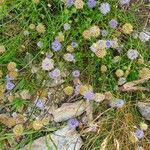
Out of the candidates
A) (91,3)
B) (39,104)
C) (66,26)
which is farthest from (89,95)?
(91,3)

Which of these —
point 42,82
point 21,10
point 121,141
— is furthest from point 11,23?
point 121,141

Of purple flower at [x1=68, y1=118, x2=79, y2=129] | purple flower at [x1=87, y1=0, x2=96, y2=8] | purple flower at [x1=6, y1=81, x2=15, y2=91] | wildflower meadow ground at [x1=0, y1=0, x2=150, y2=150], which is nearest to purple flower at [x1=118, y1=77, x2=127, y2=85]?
wildflower meadow ground at [x1=0, y1=0, x2=150, y2=150]

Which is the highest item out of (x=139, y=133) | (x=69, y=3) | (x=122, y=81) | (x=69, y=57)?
(x=69, y=3)

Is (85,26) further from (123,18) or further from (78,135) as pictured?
(78,135)

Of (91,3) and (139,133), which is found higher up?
(91,3)

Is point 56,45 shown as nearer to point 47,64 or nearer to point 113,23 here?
point 47,64

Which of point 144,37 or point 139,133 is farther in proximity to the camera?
point 144,37

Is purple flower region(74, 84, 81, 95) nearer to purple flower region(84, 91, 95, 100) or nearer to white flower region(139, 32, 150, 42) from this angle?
purple flower region(84, 91, 95, 100)

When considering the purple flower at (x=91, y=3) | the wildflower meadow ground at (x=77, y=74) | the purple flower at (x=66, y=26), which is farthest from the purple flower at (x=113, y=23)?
the purple flower at (x=66, y=26)

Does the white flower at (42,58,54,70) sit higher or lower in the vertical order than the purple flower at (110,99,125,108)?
higher
